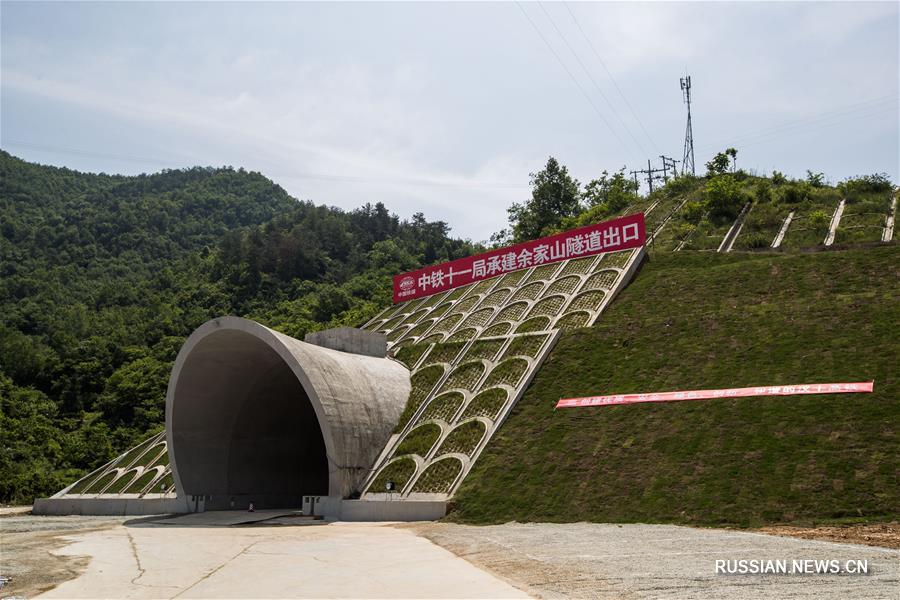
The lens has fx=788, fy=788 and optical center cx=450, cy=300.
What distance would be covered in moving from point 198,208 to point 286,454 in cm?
10405

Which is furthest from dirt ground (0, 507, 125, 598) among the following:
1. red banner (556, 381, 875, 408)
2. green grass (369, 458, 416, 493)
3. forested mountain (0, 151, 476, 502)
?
forested mountain (0, 151, 476, 502)

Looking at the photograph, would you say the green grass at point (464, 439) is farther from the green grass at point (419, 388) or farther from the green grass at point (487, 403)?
the green grass at point (419, 388)

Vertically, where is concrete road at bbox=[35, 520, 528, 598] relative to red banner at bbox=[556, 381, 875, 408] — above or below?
below

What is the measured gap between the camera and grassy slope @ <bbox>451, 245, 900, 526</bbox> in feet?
62.5

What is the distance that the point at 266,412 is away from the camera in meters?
32.5

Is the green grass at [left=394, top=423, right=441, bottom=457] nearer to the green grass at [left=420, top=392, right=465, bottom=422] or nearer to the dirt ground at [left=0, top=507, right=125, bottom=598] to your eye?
the green grass at [left=420, top=392, right=465, bottom=422]

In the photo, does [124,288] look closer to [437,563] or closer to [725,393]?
[725,393]

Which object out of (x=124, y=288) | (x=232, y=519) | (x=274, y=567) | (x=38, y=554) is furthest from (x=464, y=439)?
(x=124, y=288)

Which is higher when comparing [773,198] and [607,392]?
[773,198]

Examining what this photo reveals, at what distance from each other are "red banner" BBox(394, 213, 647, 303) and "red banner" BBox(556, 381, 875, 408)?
14.4 m

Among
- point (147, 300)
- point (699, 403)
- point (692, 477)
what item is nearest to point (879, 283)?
point (699, 403)

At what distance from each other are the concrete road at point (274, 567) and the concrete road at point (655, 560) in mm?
862

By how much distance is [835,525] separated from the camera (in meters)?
17.0

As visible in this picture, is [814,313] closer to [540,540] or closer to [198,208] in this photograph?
[540,540]
